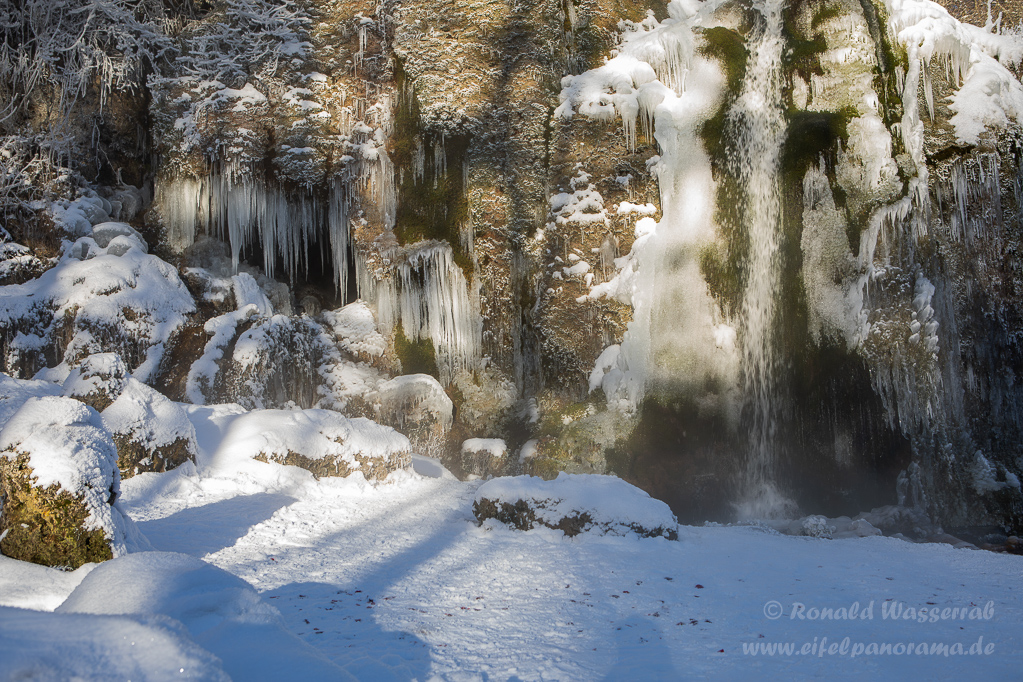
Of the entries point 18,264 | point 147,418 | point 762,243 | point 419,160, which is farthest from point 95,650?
point 18,264

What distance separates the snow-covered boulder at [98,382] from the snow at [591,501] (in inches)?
164

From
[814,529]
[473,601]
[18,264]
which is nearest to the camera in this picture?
[473,601]

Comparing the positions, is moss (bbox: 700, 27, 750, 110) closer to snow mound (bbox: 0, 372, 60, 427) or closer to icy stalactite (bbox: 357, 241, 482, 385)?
icy stalactite (bbox: 357, 241, 482, 385)

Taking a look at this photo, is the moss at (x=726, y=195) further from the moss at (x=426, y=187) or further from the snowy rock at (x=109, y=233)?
the snowy rock at (x=109, y=233)

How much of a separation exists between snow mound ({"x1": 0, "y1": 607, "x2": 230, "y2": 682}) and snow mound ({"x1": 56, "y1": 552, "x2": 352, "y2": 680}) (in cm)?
26

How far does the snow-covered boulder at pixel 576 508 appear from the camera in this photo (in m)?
6.08

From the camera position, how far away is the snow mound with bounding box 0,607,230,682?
1.54 m

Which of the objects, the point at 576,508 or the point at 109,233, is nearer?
the point at 576,508

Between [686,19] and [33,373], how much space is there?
1185 centimetres

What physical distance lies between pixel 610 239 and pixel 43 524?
849 centimetres

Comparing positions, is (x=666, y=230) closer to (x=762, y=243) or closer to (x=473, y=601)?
(x=762, y=243)

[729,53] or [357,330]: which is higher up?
[729,53]

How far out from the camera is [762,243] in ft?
34.2

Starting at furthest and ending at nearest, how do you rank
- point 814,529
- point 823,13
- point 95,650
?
point 823,13, point 814,529, point 95,650
